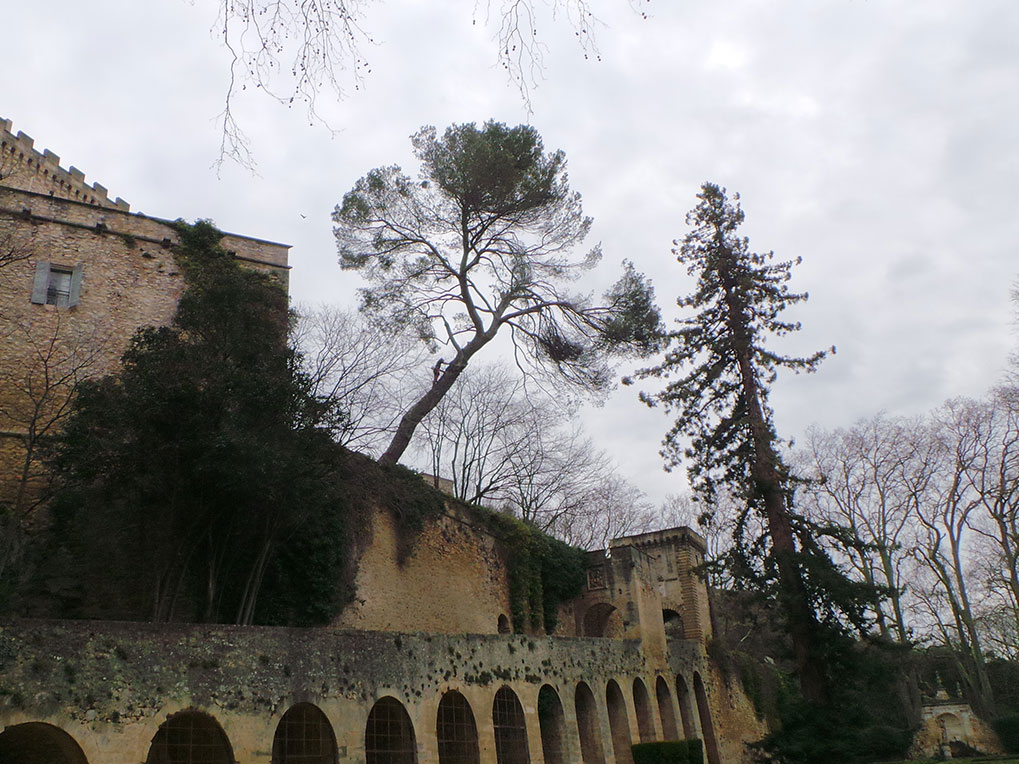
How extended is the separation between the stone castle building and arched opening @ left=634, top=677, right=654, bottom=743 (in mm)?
46

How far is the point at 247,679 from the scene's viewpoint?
386 inches

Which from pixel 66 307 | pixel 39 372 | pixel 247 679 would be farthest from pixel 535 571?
pixel 66 307

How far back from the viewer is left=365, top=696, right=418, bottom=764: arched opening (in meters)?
11.6

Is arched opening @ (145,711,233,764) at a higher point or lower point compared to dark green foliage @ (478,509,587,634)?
lower

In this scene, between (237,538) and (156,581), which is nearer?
(156,581)

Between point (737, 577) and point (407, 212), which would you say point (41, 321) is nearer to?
point (407, 212)

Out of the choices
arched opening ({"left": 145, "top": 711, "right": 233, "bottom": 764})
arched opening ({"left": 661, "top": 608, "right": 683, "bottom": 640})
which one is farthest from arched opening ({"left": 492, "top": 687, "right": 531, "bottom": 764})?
arched opening ({"left": 661, "top": 608, "right": 683, "bottom": 640})

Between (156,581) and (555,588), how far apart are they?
13367 millimetres

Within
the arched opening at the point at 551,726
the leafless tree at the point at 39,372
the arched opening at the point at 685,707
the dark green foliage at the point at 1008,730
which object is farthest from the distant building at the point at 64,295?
the dark green foliage at the point at 1008,730

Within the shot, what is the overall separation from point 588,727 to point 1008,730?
16.8 meters

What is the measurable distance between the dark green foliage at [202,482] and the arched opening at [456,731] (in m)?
3.15

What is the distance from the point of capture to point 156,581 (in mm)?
11969

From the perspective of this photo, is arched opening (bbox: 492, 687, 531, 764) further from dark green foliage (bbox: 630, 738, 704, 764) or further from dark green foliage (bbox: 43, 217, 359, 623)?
dark green foliage (bbox: 630, 738, 704, 764)

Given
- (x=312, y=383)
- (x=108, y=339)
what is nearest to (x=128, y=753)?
(x=312, y=383)
